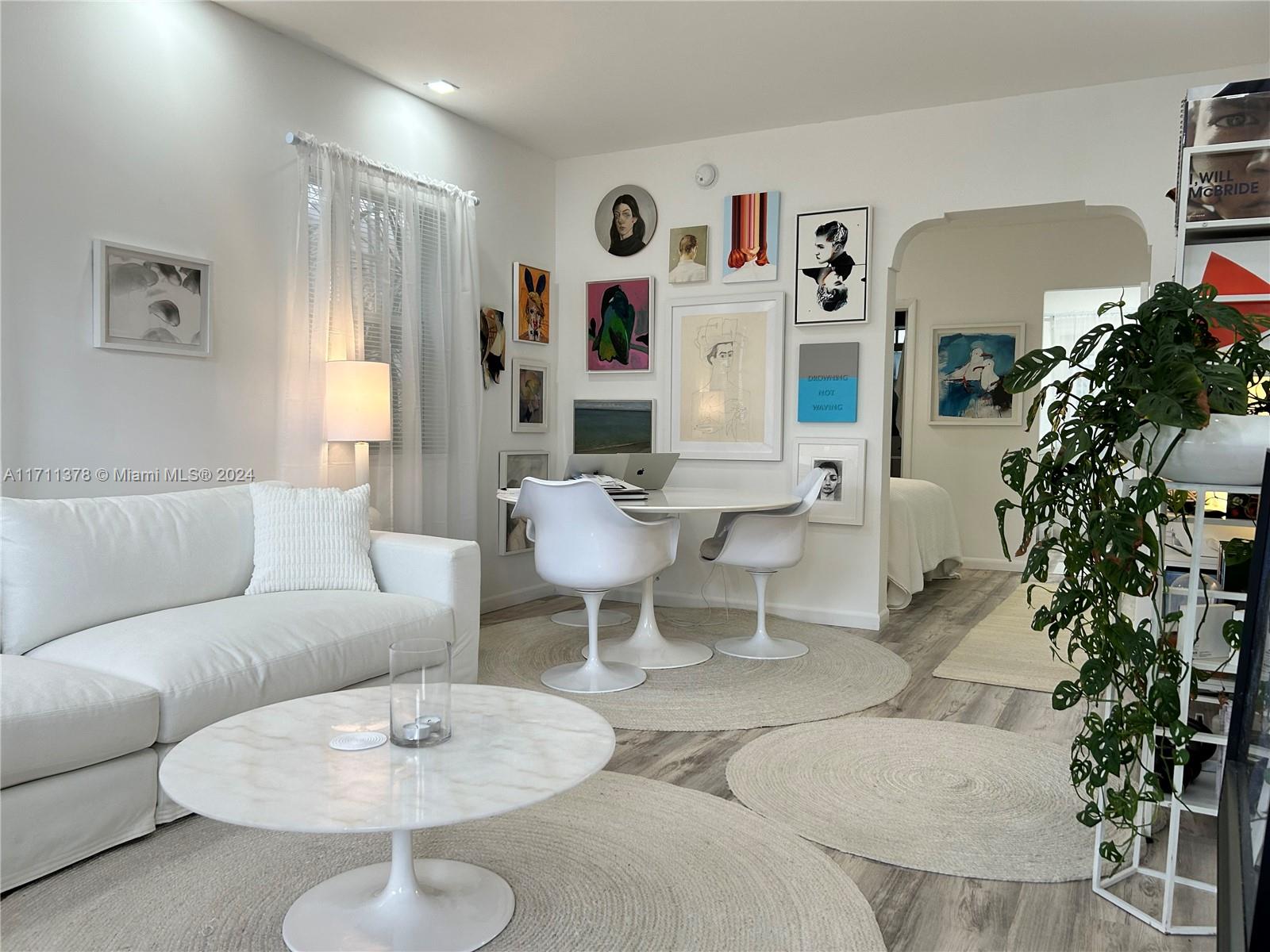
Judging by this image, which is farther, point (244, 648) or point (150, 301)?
point (150, 301)

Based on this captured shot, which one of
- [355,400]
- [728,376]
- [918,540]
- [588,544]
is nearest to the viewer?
[588,544]

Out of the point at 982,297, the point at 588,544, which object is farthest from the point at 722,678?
the point at 982,297

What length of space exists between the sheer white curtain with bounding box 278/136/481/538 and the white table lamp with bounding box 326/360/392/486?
0.13m

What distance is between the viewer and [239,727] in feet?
6.14

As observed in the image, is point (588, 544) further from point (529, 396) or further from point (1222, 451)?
point (1222, 451)

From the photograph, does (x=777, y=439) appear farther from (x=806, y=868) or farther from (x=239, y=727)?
(x=239, y=727)

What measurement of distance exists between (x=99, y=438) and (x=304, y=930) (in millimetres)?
2097

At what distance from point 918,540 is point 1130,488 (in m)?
3.77

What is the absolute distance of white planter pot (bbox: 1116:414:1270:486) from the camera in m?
1.78

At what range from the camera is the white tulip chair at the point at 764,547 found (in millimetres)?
4184

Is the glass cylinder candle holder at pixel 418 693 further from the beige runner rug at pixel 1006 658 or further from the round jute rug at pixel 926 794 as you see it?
the beige runner rug at pixel 1006 658

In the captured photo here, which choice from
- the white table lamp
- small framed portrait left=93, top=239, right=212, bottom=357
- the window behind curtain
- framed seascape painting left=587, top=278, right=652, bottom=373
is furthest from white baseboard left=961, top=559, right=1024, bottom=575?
small framed portrait left=93, top=239, right=212, bottom=357

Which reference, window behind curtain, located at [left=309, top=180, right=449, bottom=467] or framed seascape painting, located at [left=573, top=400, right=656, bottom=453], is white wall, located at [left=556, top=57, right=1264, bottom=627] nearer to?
framed seascape painting, located at [left=573, top=400, right=656, bottom=453]

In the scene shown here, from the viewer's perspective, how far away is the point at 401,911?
184 cm
